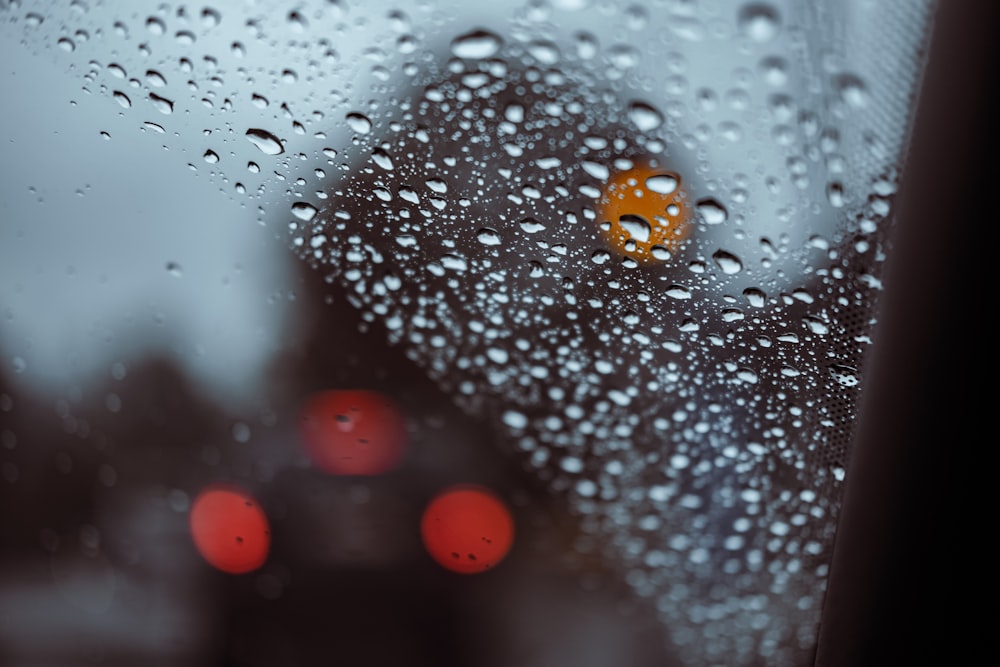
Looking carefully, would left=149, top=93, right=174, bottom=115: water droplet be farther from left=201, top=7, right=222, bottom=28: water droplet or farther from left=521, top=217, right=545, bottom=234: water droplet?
left=521, top=217, right=545, bottom=234: water droplet

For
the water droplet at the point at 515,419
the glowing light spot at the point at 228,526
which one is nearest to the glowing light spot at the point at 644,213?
A: the water droplet at the point at 515,419

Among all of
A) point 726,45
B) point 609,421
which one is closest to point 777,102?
point 726,45

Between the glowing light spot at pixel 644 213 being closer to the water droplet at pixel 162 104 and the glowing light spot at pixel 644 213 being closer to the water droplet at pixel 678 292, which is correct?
the water droplet at pixel 678 292

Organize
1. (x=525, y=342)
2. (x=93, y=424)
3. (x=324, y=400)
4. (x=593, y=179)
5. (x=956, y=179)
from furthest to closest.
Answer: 1. (x=93, y=424)
2. (x=324, y=400)
3. (x=525, y=342)
4. (x=593, y=179)
5. (x=956, y=179)

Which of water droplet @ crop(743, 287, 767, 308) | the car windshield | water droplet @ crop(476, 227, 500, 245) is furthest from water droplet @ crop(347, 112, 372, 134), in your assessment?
water droplet @ crop(743, 287, 767, 308)

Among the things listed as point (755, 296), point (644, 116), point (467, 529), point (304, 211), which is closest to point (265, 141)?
point (304, 211)

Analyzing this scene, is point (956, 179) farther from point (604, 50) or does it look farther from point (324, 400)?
point (324, 400)

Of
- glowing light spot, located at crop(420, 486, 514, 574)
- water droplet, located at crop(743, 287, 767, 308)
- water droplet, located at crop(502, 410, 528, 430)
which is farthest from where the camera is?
glowing light spot, located at crop(420, 486, 514, 574)
